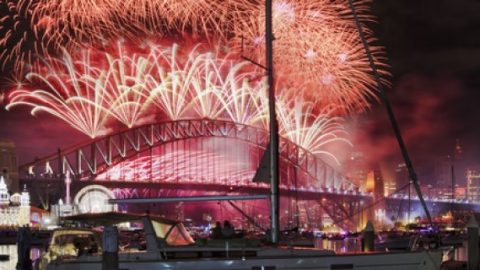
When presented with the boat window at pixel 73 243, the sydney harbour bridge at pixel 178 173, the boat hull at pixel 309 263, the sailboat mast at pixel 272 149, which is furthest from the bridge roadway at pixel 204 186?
the boat hull at pixel 309 263

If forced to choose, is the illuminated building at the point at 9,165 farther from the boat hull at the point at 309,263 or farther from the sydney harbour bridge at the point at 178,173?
the boat hull at the point at 309,263

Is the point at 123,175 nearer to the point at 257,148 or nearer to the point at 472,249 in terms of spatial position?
the point at 257,148

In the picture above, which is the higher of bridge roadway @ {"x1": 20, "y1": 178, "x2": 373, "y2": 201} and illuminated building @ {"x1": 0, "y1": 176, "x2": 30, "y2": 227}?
bridge roadway @ {"x1": 20, "y1": 178, "x2": 373, "y2": 201}

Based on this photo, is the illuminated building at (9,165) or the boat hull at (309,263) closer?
the boat hull at (309,263)

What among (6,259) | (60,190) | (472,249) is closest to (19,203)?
(60,190)

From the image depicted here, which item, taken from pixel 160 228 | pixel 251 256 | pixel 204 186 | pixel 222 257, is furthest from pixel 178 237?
pixel 204 186

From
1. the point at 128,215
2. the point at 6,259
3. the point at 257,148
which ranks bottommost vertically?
the point at 6,259

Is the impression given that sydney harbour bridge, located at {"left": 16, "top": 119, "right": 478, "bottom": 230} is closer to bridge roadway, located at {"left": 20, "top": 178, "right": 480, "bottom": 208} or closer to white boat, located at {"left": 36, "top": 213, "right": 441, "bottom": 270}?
bridge roadway, located at {"left": 20, "top": 178, "right": 480, "bottom": 208}

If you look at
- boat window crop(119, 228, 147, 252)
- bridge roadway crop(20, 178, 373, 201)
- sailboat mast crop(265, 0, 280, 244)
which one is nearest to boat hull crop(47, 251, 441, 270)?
sailboat mast crop(265, 0, 280, 244)

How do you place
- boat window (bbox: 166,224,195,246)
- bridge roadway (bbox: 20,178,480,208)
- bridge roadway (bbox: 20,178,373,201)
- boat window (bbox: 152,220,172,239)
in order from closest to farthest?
1. boat window (bbox: 152,220,172,239)
2. boat window (bbox: 166,224,195,246)
3. bridge roadway (bbox: 20,178,480,208)
4. bridge roadway (bbox: 20,178,373,201)
